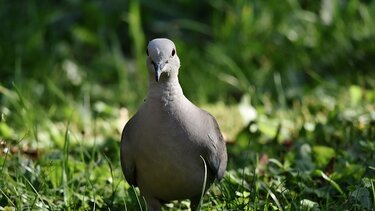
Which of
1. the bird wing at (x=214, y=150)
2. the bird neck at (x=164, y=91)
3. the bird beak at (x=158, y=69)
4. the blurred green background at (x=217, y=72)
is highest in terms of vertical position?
the bird beak at (x=158, y=69)

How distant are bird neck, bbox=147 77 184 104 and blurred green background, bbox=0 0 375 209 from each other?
877 mm

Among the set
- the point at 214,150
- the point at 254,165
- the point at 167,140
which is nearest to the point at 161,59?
the point at 167,140

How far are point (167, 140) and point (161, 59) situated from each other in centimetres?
35

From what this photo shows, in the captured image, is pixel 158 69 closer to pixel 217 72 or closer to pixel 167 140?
pixel 167 140

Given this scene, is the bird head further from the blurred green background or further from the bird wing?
the blurred green background

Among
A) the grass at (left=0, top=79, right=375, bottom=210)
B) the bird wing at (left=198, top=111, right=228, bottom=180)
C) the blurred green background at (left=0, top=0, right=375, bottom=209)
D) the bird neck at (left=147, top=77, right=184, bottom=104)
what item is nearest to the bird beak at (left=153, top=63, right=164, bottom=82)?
the bird neck at (left=147, top=77, right=184, bottom=104)

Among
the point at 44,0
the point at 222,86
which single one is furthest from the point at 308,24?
the point at 44,0

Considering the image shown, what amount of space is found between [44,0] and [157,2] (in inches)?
45.4

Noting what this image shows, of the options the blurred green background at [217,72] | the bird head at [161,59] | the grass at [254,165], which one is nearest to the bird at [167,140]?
the bird head at [161,59]

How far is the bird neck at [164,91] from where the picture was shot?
343cm

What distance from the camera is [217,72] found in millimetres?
6363

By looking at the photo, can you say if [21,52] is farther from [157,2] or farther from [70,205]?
A: [70,205]

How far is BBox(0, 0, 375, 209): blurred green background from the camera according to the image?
15.6 feet

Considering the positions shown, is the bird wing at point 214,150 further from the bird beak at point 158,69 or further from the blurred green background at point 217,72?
the blurred green background at point 217,72
